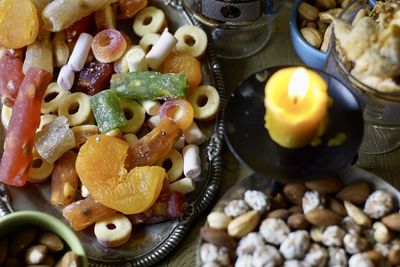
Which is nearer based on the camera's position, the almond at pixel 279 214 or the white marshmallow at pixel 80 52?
the almond at pixel 279 214

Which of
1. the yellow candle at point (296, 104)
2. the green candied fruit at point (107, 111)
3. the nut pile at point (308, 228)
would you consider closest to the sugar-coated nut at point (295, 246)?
the nut pile at point (308, 228)

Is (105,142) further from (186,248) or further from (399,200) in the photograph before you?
(399,200)

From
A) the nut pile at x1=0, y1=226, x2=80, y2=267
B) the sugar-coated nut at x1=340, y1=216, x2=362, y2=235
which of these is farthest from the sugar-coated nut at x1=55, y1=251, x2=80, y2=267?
the sugar-coated nut at x1=340, y1=216, x2=362, y2=235

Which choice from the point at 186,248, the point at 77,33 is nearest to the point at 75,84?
the point at 77,33

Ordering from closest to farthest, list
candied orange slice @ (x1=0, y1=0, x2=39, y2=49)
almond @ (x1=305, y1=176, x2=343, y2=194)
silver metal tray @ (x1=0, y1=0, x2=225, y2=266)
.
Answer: almond @ (x1=305, y1=176, x2=343, y2=194) < silver metal tray @ (x1=0, y1=0, x2=225, y2=266) < candied orange slice @ (x1=0, y1=0, x2=39, y2=49)

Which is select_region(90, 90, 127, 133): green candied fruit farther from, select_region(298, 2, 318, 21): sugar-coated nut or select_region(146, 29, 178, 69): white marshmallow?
select_region(298, 2, 318, 21): sugar-coated nut

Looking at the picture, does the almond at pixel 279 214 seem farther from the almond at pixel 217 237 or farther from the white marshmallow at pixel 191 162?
the white marshmallow at pixel 191 162
